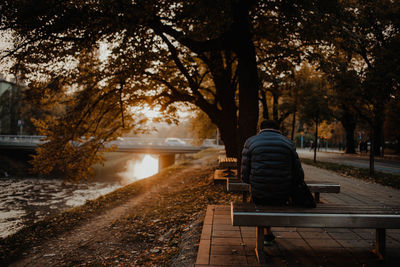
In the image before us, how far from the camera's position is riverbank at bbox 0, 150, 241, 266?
4.54 meters

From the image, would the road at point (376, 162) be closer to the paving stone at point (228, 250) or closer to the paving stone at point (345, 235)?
the paving stone at point (345, 235)

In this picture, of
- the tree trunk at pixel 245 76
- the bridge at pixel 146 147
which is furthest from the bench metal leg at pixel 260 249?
the bridge at pixel 146 147

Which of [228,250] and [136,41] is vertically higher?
[136,41]

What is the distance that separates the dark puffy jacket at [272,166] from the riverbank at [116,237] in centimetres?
130

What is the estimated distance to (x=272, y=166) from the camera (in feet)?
11.1

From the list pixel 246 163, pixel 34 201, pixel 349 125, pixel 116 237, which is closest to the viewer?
pixel 246 163

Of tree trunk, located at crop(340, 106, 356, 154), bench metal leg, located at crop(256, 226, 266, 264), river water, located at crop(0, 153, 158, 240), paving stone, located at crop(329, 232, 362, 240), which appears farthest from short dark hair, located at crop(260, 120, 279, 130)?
tree trunk, located at crop(340, 106, 356, 154)

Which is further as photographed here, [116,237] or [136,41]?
[136,41]

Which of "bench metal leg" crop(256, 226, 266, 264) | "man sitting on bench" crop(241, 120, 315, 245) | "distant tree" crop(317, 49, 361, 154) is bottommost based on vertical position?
"bench metal leg" crop(256, 226, 266, 264)

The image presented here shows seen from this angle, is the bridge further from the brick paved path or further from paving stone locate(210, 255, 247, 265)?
paving stone locate(210, 255, 247, 265)

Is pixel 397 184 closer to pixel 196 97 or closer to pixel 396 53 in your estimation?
pixel 396 53

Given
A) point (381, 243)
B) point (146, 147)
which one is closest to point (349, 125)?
point (146, 147)

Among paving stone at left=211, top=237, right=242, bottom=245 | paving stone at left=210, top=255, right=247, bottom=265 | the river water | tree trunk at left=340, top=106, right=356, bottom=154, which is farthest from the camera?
tree trunk at left=340, top=106, right=356, bottom=154

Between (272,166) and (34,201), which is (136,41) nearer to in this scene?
(272,166)
